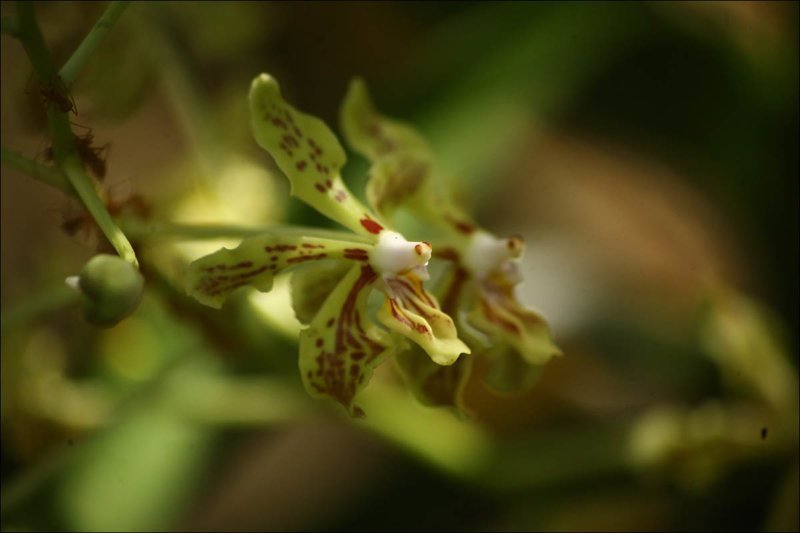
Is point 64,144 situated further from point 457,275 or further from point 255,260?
point 457,275

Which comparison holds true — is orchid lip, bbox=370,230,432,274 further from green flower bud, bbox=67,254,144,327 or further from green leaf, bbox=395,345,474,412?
green flower bud, bbox=67,254,144,327

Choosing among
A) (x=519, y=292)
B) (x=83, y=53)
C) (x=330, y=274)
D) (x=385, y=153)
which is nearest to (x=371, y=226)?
(x=330, y=274)

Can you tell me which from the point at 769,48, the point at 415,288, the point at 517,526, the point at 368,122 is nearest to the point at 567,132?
the point at 769,48

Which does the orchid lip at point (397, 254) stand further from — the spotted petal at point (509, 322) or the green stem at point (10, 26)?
the green stem at point (10, 26)

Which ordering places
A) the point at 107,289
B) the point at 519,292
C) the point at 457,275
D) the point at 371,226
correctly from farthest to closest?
the point at 519,292 → the point at 457,275 → the point at 371,226 → the point at 107,289

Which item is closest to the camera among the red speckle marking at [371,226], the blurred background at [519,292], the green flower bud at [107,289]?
the green flower bud at [107,289]

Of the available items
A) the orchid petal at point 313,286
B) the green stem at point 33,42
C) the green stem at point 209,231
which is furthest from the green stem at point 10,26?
the orchid petal at point 313,286
